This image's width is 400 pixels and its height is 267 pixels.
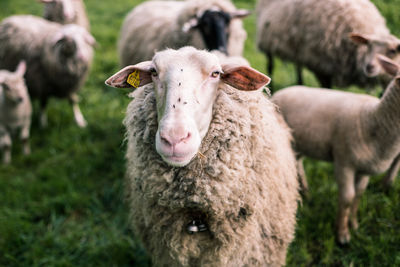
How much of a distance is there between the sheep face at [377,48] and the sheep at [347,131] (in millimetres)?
442

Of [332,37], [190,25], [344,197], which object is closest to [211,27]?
[190,25]

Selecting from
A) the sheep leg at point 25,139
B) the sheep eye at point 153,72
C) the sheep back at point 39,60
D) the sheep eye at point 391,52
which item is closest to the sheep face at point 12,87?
the sheep leg at point 25,139

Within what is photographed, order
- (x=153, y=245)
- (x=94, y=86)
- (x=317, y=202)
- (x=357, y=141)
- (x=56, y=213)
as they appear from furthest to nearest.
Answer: (x=94, y=86), (x=56, y=213), (x=317, y=202), (x=357, y=141), (x=153, y=245)

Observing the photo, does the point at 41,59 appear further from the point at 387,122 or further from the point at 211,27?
the point at 387,122

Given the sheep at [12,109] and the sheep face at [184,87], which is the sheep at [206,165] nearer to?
the sheep face at [184,87]

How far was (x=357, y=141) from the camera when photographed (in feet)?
8.02

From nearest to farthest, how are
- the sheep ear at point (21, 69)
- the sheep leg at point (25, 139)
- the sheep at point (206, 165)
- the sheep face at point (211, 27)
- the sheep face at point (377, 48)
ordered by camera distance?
the sheep at point (206, 165) → the sheep face at point (377, 48) → the sheep face at point (211, 27) → the sheep ear at point (21, 69) → the sheep leg at point (25, 139)

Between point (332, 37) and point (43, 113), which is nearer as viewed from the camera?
point (332, 37)

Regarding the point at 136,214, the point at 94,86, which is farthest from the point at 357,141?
the point at 94,86

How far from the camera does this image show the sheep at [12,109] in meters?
3.94

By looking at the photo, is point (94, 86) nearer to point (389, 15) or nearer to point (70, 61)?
point (70, 61)

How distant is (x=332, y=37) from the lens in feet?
11.5

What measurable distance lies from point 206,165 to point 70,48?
10.9 ft

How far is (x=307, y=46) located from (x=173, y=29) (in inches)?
61.0
